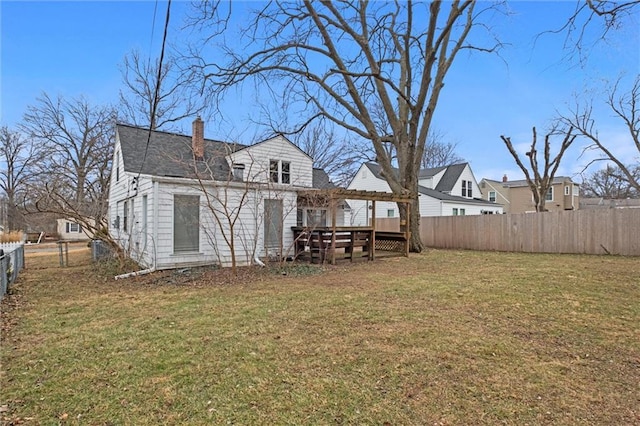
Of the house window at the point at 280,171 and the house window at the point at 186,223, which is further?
the house window at the point at 280,171

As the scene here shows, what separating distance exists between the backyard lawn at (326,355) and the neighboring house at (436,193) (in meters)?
16.8

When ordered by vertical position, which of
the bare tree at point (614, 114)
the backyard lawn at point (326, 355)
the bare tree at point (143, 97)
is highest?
the bare tree at point (143, 97)

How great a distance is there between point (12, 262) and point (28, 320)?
439 centimetres

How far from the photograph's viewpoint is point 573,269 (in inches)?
364

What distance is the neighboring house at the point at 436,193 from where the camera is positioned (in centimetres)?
2380

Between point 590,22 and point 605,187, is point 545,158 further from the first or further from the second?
point 605,187

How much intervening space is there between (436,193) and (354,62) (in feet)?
41.0

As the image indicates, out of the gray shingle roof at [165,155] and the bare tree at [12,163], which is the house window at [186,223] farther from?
the bare tree at [12,163]

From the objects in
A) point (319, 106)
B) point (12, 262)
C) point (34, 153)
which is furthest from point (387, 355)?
point (34, 153)

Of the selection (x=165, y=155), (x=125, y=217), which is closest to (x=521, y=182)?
(x=165, y=155)

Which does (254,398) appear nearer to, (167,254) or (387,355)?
(387,355)

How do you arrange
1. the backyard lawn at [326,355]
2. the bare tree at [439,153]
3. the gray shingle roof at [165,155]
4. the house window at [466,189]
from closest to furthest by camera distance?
the backyard lawn at [326,355] < the gray shingle roof at [165,155] < the house window at [466,189] < the bare tree at [439,153]

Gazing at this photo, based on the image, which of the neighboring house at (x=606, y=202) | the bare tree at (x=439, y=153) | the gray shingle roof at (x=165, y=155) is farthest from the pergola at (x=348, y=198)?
the neighboring house at (x=606, y=202)

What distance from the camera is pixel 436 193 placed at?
2472 centimetres
